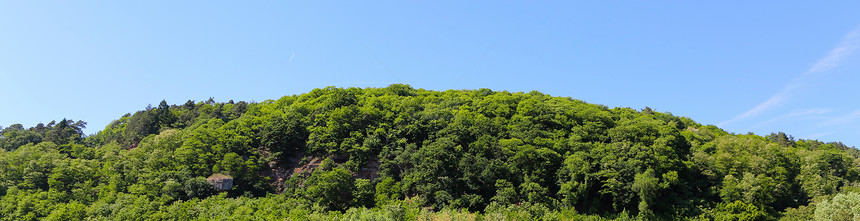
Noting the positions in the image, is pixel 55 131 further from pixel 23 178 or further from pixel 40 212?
pixel 40 212

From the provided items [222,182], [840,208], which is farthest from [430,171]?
[840,208]

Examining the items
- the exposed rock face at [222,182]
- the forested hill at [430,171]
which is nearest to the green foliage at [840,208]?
the forested hill at [430,171]

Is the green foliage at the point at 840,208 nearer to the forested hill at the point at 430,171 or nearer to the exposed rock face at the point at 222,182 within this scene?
the forested hill at the point at 430,171

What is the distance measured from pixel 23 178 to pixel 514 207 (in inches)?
2618

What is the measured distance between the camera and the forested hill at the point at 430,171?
54781 mm

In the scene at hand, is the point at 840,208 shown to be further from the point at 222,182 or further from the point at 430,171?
the point at 222,182

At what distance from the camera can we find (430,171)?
58375 millimetres

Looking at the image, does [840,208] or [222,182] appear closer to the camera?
[840,208]

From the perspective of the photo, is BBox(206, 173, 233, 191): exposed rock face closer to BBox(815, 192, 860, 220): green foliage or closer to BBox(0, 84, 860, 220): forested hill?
BBox(0, 84, 860, 220): forested hill

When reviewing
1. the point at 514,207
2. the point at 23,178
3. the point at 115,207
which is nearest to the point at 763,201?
the point at 514,207

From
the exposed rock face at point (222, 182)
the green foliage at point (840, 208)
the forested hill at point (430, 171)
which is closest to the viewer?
the green foliage at point (840, 208)

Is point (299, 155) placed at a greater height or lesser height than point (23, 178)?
greater

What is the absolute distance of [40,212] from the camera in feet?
210

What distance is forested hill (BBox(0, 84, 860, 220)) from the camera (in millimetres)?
54781
